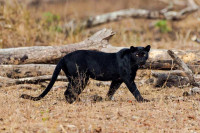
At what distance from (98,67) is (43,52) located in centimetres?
242

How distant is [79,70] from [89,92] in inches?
54.6

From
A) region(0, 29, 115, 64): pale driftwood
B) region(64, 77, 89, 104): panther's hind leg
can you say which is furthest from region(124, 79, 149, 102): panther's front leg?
region(0, 29, 115, 64): pale driftwood

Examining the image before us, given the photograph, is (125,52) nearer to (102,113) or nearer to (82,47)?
(102,113)

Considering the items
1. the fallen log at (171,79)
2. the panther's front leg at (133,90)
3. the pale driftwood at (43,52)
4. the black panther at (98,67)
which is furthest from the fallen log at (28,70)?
the panther's front leg at (133,90)

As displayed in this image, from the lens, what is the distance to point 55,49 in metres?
8.72

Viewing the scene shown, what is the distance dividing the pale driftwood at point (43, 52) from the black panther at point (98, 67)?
81.8 inches

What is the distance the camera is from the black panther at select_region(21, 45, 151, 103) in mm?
6520

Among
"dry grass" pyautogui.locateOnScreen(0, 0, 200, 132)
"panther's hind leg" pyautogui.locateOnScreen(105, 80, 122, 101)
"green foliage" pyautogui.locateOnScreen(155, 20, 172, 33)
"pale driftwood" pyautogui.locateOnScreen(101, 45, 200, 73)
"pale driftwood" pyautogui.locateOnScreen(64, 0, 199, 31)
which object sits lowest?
"dry grass" pyautogui.locateOnScreen(0, 0, 200, 132)

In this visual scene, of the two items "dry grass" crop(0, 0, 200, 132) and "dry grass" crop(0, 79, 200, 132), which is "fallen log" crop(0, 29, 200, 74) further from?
"dry grass" crop(0, 79, 200, 132)

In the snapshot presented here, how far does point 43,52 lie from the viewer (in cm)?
866

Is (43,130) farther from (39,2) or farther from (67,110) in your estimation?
(39,2)

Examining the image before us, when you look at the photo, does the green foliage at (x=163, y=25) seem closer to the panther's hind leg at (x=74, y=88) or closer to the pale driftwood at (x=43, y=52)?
the pale driftwood at (x=43, y=52)

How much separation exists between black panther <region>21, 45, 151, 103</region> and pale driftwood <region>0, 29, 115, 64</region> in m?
2.08

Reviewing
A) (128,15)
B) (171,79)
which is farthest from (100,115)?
(128,15)
